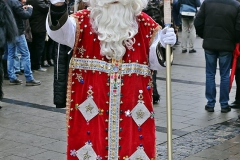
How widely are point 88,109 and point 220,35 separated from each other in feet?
15.2

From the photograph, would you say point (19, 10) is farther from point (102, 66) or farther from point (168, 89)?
point (168, 89)

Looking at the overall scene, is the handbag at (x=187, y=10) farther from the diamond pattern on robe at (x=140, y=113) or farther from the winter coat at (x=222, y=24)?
the diamond pattern on robe at (x=140, y=113)

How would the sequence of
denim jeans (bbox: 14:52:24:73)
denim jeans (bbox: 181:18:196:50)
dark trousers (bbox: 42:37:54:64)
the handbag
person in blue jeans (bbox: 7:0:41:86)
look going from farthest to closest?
denim jeans (bbox: 181:18:196:50), the handbag, dark trousers (bbox: 42:37:54:64), denim jeans (bbox: 14:52:24:73), person in blue jeans (bbox: 7:0:41:86)

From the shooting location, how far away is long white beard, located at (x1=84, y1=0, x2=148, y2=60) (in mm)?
3852

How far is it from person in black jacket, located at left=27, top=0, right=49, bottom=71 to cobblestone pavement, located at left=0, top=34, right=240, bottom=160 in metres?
1.35

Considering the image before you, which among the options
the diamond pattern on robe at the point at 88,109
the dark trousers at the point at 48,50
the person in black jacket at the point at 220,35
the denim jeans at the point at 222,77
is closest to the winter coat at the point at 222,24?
the person in black jacket at the point at 220,35

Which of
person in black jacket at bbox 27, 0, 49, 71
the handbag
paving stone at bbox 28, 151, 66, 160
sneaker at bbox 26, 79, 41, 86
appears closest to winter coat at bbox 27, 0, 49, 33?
person in black jacket at bbox 27, 0, 49, 71

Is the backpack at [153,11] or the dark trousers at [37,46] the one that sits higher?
the backpack at [153,11]

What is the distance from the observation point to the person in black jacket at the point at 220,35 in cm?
809

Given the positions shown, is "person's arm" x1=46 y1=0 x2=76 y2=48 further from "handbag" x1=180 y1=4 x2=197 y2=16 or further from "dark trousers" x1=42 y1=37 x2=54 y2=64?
"handbag" x1=180 y1=4 x2=197 y2=16

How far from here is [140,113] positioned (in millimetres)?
3934

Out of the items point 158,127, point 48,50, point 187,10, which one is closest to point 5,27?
point 158,127

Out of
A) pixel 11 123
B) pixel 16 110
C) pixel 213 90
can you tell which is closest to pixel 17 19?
pixel 16 110

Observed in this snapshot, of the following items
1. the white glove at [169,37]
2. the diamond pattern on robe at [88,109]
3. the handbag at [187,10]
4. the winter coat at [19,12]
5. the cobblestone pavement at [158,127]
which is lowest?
the cobblestone pavement at [158,127]
